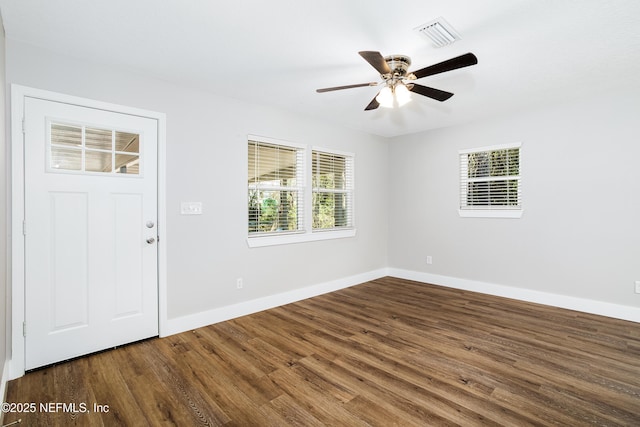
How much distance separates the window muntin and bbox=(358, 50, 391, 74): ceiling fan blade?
7.37 ft

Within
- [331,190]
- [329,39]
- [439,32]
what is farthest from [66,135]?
[331,190]

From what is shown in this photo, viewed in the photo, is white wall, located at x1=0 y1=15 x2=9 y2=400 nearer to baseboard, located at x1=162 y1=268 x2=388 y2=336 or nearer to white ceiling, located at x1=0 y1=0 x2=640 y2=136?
white ceiling, located at x1=0 y1=0 x2=640 y2=136

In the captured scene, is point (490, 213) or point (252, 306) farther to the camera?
point (490, 213)

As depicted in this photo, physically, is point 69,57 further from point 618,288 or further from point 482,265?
point 618,288

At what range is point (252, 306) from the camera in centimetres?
371

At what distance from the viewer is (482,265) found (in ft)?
14.8

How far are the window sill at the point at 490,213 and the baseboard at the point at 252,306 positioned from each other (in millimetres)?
1882

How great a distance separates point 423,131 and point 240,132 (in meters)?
3.09

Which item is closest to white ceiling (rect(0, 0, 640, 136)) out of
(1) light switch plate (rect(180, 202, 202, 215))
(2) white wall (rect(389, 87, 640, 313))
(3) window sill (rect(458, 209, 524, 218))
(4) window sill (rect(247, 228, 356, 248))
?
(2) white wall (rect(389, 87, 640, 313))

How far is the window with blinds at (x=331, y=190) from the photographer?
4527 mm

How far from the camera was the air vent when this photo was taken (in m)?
2.11

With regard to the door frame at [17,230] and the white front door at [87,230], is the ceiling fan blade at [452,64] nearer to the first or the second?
the white front door at [87,230]

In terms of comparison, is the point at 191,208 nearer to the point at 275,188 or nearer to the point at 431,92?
the point at 275,188

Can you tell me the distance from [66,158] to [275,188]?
6.92 feet
